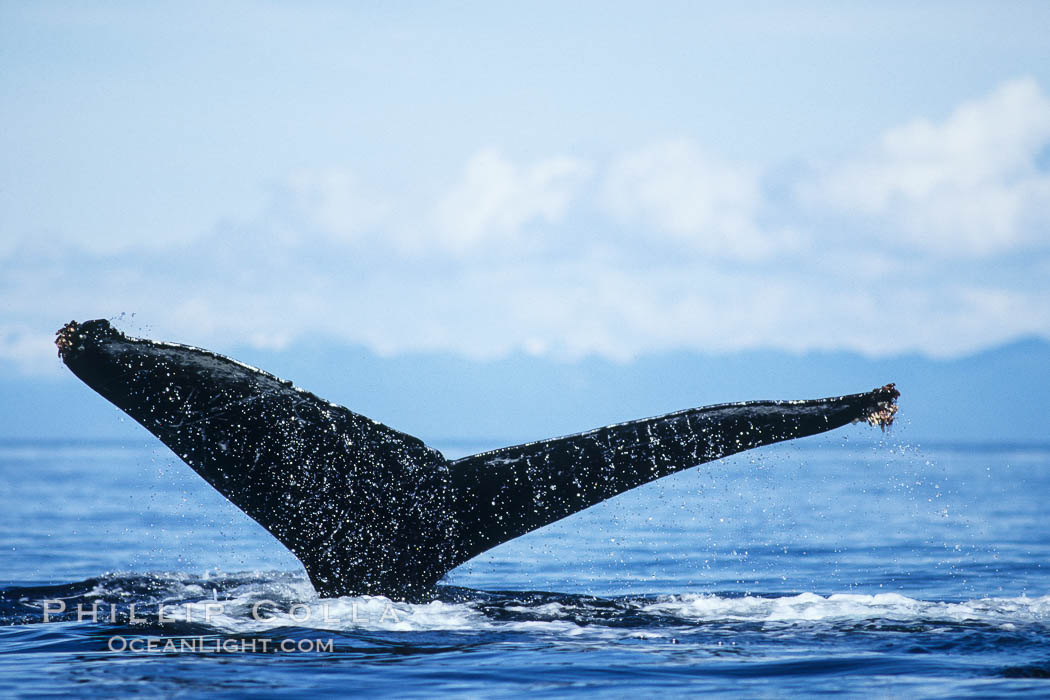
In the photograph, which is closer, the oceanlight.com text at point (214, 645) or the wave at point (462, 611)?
the oceanlight.com text at point (214, 645)

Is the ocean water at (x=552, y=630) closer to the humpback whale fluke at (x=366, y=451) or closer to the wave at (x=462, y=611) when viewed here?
the wave at (x=462, y=611)

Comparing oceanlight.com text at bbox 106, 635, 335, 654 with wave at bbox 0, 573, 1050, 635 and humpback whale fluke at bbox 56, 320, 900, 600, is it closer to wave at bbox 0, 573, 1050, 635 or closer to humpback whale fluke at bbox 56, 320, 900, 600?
wave at bbox 0, 573, 1050, 635

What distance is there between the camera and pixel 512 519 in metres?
7.52

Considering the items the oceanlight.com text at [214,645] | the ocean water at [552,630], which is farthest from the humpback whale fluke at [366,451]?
the ocean water at [552,630]

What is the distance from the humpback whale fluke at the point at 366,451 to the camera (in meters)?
6.92

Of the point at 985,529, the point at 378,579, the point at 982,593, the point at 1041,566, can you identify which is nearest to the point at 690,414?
the point at 378,579

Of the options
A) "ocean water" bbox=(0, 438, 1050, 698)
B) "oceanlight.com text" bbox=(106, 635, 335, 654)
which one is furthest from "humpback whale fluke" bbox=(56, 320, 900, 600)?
"ocean water" bbox=(0, 438, 1050, 698)

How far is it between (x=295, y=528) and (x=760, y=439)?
305cm

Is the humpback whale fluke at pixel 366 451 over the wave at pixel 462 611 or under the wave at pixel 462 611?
over

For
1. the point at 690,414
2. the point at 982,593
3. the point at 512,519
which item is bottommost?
the point at 982,593

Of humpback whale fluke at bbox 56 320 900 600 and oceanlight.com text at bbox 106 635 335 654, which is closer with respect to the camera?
humpback whale fluke at bbox 56 320 900 600

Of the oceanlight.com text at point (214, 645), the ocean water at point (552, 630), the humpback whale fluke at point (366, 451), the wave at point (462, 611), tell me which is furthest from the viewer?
the wave at point (462, 611)

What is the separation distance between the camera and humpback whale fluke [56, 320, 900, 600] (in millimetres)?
6918

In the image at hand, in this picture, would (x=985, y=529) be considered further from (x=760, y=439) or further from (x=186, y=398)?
(x=186, y=398)
